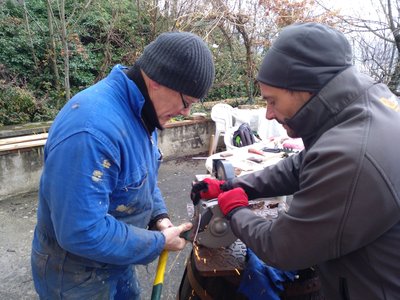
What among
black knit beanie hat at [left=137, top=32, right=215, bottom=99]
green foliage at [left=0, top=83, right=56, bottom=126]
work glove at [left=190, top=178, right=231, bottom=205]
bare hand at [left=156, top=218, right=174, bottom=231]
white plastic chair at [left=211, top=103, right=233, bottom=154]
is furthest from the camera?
white plastic chair at [left=211, top=103, right=233, bottom=154]

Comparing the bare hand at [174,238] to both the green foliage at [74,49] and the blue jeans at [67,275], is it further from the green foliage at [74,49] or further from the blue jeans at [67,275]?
the green foliage at [74,49]

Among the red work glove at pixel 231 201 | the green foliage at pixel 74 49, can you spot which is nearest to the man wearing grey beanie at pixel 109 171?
the red work glove at pixel 231 201

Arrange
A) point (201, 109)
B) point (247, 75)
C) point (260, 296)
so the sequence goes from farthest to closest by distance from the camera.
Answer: point (247, 75) < point (201, 109) < point (260, 296)

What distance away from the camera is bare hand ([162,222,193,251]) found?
1542mm

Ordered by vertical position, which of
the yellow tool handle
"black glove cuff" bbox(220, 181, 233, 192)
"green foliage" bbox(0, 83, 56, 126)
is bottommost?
"green foliage" bbox(0, 83, 56, 126)

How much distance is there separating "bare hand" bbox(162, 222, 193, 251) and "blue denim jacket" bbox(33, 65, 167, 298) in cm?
7

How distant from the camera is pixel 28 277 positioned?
3.16 meters

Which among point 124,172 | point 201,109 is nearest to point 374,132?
point 124,172

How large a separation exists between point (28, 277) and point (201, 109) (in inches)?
211

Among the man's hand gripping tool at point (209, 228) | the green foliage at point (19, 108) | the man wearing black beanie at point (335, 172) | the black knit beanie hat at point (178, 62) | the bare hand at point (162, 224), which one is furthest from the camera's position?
the green foliage at point (19, 108)

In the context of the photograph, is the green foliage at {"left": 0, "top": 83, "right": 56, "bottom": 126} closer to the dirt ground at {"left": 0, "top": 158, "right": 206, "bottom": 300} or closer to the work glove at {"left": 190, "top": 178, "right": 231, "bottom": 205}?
the dirt ground at {"left": 0, "top": 158, "right": 206, "bottom": 300}

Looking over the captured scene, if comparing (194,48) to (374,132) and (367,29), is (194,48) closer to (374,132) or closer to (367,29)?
(374,132)

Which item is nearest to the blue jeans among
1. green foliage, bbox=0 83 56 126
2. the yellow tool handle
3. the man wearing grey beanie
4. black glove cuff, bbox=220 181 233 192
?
the man wearing grey beanie

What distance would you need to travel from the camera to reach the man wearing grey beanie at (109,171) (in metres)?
1.14
